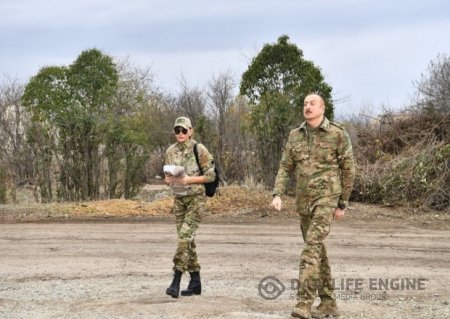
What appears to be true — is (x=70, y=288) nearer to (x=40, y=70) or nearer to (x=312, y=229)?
(x=312, y=229)

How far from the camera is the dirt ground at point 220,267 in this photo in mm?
7234

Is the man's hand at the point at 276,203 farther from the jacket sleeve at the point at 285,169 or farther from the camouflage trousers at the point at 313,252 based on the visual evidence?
the camouflage trousers at the point at 313,252

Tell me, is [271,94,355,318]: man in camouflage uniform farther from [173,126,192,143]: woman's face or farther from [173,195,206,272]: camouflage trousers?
[173,126,192,143]: woman's face

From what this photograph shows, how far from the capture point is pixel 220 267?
9859 millimetres

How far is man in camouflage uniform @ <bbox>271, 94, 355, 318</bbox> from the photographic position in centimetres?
642

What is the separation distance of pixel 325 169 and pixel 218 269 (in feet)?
12.0

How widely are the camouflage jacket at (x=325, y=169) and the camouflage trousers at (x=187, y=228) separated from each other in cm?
140

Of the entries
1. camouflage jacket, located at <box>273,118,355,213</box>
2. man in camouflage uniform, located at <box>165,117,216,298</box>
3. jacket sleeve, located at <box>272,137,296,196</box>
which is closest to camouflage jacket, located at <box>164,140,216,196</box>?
man in camouflage uniform, located at <box>165,117,216,298</box>

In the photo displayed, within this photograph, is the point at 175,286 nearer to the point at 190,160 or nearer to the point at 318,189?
the point at 190,160

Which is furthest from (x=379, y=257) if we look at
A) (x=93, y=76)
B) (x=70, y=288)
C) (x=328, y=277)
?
(x=93, y=76)

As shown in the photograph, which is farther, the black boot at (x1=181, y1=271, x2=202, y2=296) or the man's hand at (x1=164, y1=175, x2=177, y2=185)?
the black boot at (x1=181, y1=271, x2=202, y2=296)

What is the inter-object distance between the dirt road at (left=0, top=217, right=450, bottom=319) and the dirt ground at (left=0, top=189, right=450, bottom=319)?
14 mm

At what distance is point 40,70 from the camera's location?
22.4 metres

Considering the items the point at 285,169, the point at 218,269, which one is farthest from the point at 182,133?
the point at 218,269
